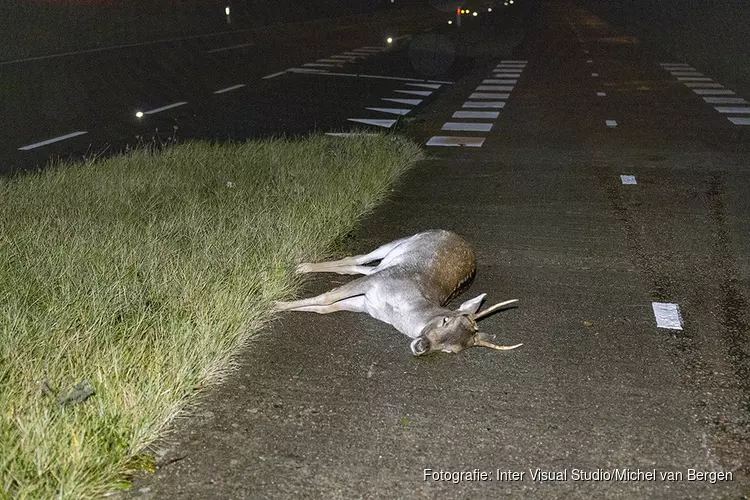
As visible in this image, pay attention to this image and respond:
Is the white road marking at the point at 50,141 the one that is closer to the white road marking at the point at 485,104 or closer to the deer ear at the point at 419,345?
the white road marking at the point at 485,104

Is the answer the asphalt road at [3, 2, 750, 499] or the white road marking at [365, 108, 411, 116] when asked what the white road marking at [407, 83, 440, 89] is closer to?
the white road marking at [365, 108, 411, 116]

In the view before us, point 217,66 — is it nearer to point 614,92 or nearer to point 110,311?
point 614,92

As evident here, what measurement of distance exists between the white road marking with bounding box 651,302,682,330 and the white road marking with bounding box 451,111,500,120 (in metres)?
9.24

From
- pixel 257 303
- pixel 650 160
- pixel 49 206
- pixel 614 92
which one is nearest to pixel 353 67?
pixel 614 92

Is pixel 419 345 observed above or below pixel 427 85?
above

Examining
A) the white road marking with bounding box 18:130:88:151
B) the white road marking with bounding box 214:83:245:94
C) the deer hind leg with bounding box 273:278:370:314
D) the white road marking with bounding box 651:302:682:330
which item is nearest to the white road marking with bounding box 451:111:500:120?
the white road marking with bounding box 214:83:245:94

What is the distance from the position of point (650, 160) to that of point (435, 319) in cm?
720

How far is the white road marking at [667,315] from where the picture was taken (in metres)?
5.81

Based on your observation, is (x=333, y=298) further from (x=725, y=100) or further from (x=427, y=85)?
(x=427, y=85)

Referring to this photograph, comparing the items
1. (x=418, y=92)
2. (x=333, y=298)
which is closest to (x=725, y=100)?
(x=418, y=92)

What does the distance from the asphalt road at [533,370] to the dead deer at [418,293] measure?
0.46ft

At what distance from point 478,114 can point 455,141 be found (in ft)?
9.52

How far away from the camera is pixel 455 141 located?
12.7 meters

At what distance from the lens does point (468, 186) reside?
9.83 m
